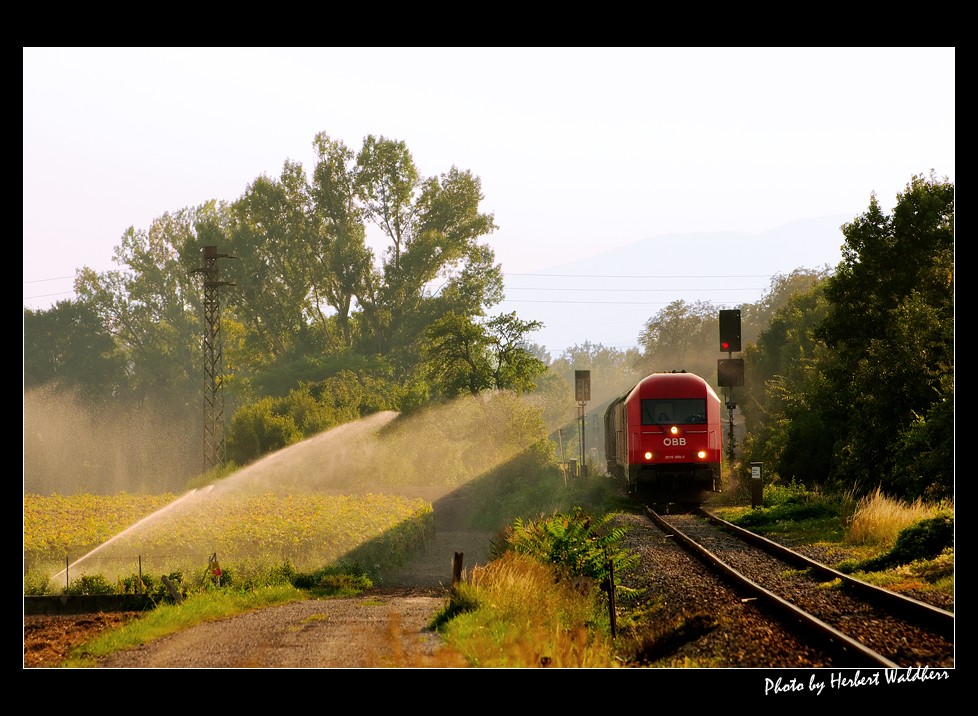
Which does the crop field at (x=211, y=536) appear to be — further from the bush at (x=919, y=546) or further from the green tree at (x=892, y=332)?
the green tree at (x=892, y=332)

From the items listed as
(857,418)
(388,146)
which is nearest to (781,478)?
(857,418)

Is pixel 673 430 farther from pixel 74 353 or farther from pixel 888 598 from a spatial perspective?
pixel 74 353

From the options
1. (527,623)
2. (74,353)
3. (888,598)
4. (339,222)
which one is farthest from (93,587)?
(74,353)

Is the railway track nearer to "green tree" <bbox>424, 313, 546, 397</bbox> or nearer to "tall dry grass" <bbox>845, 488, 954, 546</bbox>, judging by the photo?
"tall dry grass" <bbox>845, 488, 954, 546</bbox>

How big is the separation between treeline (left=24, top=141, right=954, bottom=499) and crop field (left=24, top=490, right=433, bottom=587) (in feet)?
49.1

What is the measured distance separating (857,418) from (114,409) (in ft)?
222

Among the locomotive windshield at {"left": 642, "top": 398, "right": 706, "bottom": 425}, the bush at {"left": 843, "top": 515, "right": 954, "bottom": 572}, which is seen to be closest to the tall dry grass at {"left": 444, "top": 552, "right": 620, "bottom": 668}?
the bush at {"left": 843, "top": 515, "right": 954, "bottom": 572}

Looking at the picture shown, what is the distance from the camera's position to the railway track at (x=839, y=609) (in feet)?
35.8

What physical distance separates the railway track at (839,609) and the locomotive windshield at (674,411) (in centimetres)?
817

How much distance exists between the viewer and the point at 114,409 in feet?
271

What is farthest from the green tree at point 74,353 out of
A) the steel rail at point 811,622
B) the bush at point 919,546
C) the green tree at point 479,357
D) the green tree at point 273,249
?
the bush at point 919,546

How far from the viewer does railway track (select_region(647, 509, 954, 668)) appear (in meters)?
10.9

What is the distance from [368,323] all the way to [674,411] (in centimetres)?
4837
